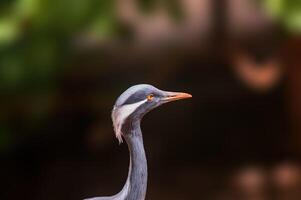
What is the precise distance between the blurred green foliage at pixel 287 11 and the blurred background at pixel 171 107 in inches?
0.4

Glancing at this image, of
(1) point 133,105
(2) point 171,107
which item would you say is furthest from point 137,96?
(2) point 171,107

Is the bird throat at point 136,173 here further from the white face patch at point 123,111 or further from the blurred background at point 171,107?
the blurred background at point 171,107

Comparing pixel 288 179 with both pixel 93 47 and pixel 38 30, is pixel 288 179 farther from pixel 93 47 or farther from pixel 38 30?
pixel 38 30

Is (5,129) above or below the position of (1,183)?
above

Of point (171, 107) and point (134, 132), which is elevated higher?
point (134, 132)

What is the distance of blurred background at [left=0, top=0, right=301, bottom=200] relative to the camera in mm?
1527

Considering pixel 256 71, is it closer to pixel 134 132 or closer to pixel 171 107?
pixel 171 107

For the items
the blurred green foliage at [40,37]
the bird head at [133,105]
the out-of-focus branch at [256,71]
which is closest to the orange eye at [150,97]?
the bird head at [133,105]

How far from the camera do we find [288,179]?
6.37ft

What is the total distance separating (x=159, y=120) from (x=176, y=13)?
0.51 meters

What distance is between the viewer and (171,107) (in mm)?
1943

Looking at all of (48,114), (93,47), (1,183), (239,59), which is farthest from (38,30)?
(1,183)

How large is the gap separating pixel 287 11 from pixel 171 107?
2.14 feet

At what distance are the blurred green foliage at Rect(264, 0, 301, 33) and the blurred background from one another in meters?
0.01
